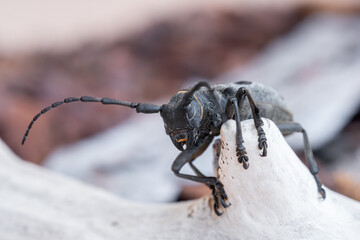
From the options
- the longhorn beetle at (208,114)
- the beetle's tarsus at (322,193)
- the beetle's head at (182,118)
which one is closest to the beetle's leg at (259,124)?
the longhorn beetle at (208,114)

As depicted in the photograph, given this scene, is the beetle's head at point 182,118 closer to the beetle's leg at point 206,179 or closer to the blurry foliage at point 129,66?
the beetle's leg at point 206,179

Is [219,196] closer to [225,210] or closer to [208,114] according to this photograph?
[225,210]

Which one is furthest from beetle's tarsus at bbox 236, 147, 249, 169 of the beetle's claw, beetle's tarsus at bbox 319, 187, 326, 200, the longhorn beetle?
beetle's tarsus at bbox 319, 187, 326, 200

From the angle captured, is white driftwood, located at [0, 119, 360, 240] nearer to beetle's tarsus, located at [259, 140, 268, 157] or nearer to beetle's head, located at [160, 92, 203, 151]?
beetle's tarsus, located at [259, 140, 268, 157]

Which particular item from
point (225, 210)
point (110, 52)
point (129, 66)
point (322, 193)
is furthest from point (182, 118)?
point (110, 52)

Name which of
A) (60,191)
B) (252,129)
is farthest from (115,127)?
(252,129)

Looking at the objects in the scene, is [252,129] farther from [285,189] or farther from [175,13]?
[175,13]
